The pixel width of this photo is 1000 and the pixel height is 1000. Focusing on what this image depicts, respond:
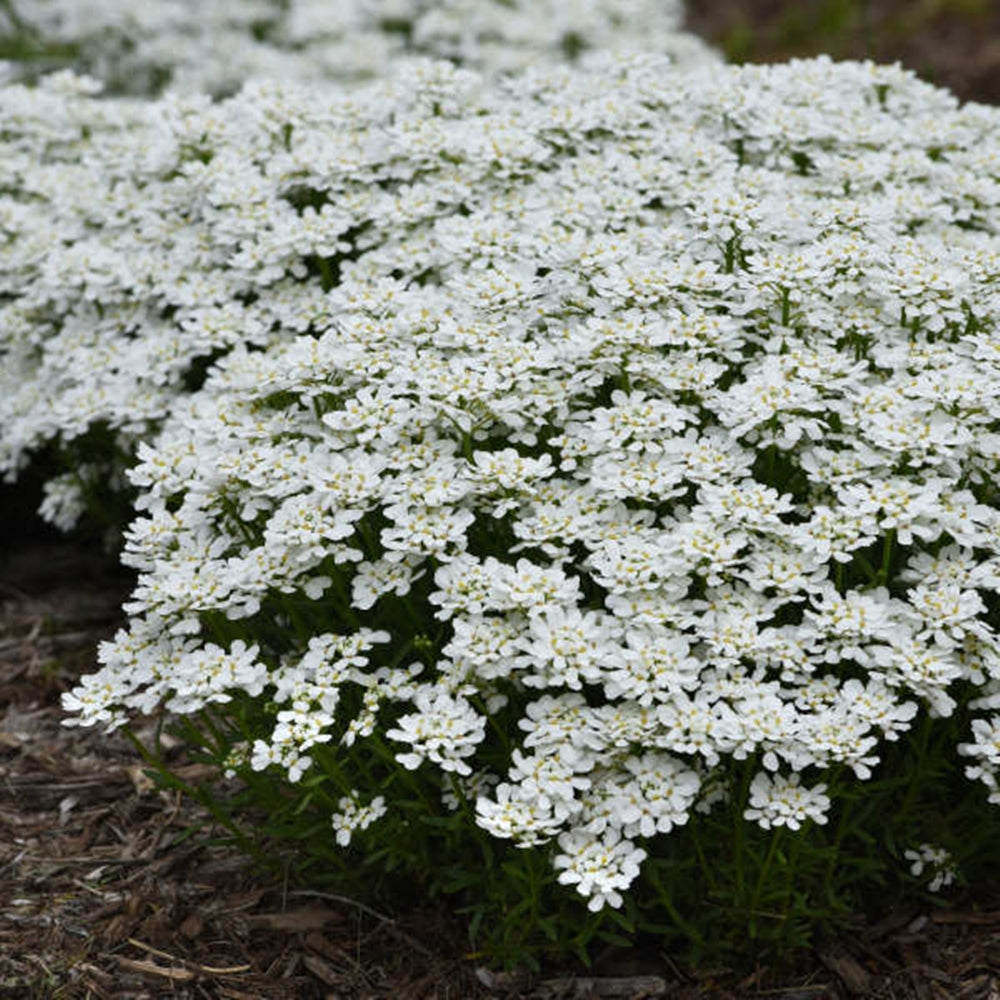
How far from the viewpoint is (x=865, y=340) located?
11.0ft

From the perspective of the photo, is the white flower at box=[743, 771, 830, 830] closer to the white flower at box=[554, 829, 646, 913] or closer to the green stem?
the green stem

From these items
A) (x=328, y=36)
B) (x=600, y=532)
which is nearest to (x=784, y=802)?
(x=600, y=532)

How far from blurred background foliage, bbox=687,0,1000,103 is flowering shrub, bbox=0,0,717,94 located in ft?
5.30

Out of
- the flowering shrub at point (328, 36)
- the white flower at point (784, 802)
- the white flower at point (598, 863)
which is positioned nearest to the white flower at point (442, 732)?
the white flower at point (598, 863)

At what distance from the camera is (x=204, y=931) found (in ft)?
10.9

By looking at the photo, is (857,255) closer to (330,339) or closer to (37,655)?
(330,339)

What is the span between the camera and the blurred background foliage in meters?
8.89

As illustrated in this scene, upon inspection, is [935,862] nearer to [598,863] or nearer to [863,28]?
[598,863]

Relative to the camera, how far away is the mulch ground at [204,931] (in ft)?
10.0

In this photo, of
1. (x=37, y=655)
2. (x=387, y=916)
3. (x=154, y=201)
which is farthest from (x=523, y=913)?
(x=154, y=201)

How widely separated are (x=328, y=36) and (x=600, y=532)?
207 inches

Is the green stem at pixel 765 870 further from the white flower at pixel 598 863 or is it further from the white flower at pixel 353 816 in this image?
the white flower at pixel 353 816

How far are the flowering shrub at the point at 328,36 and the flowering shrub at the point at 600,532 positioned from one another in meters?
3.24

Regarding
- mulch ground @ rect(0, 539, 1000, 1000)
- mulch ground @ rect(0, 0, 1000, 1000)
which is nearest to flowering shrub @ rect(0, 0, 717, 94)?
mulch ground @ rect(0, 0, 1000, 1000)
